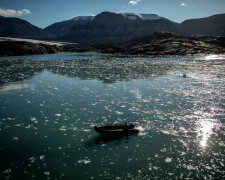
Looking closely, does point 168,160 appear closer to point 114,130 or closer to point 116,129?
point 114,130

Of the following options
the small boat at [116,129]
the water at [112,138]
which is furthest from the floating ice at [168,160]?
the small boat at [116,129]

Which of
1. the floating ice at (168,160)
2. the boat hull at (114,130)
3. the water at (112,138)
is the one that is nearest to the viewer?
the water at (112,138)

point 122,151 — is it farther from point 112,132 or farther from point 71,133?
point 71,133

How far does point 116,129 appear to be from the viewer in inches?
551

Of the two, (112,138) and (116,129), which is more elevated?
(116,129)

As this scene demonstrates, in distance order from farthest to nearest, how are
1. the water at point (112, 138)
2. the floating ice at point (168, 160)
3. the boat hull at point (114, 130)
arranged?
1. the boat hull at point (114, 130)
2. the floating ice at point (168, 160)
3. the water at point (112, 138)

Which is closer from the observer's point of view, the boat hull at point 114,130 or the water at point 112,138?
the water at point 112,138

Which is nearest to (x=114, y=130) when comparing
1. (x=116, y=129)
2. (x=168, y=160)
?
(x=116, y=129)

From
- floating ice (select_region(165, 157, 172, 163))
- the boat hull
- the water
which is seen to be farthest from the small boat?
floating ice (select_region(165, 157, 172, 163))

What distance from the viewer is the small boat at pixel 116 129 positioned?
43.8 feet

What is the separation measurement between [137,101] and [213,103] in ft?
24.3

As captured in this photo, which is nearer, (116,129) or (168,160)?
(168,160)

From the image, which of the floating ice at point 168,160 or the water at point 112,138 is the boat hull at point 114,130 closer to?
the water at point 112,138

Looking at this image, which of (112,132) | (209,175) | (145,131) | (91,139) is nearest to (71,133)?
(91,139)
